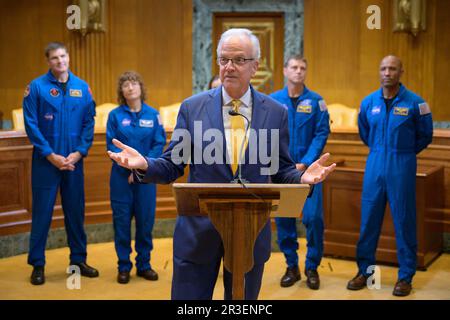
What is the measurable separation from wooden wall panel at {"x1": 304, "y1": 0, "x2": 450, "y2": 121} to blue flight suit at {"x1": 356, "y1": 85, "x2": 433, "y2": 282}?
160 inches

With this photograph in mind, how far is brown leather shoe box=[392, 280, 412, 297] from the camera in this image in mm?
5031

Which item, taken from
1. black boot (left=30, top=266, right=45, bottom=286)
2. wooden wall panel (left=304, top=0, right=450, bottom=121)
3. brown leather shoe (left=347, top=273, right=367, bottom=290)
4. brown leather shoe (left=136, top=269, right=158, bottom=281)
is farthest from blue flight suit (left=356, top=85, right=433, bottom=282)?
wooden wall panel (left=304, top=0, right=450, bottom=121)

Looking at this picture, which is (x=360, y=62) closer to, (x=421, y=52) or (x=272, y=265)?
(x=421, y=52)

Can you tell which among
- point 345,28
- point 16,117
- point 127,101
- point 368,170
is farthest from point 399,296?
point 345,28

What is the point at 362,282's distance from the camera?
5.20 metres

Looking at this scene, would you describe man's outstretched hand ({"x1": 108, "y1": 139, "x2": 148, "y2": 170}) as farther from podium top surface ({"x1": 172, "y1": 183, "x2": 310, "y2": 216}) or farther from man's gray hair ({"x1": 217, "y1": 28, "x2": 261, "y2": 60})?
man's gray hair ({"x1": 217, "y1": 28, "x2": 261, "y2": 60})

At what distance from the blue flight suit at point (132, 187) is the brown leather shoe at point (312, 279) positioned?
124 cm

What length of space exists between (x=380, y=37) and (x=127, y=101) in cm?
479

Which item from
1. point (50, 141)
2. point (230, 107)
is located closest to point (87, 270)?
point (50, 141)

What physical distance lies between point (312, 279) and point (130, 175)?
5.17 ft

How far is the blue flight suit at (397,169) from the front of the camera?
5055mm

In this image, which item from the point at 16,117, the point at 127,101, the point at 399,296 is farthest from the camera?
the point at 16,117

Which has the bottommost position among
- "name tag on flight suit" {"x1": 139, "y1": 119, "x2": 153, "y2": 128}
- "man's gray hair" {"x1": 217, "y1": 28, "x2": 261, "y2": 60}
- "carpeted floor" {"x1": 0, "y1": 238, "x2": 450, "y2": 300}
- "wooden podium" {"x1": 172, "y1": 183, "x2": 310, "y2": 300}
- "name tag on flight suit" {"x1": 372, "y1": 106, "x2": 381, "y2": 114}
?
"carpeted floor" {"x1": 0, "y1": 238, "x2": 450, "y2": 300}

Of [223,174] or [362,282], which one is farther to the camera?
[362,282]
